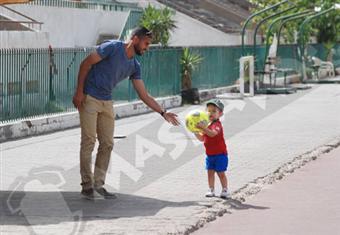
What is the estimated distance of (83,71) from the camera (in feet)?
31.6

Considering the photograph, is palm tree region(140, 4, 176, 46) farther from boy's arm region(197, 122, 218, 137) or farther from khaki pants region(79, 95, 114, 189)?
boy's arm region(197, 122, 218, 137)

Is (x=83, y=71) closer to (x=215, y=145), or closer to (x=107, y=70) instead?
(x=107, y=70)

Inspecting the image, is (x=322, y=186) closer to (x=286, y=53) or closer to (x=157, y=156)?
(x=157, y=156)

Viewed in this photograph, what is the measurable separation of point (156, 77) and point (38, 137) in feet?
25.4

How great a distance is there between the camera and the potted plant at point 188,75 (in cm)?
2538

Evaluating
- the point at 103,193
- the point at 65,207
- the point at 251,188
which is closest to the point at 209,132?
the point at 251,188

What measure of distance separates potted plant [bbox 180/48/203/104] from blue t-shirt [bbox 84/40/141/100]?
15531mm

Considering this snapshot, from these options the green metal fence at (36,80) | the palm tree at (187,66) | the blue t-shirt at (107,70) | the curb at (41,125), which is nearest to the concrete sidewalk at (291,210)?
the blue t-shirt at (107,70)

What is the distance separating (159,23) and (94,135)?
2121 cm

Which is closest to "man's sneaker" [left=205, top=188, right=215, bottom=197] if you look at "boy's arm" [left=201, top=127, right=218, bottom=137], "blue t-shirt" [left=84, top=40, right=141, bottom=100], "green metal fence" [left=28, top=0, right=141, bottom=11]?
"boy's arm" [left=201, top=127, right=218, bottom=137]

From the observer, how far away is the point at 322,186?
11.0 metres

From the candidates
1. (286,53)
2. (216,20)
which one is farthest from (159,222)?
(216,20)

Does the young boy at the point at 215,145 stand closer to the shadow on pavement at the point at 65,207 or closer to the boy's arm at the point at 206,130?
the boy's arm at the point at 206,130

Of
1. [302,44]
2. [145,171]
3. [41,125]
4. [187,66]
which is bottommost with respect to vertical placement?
[145,171]
